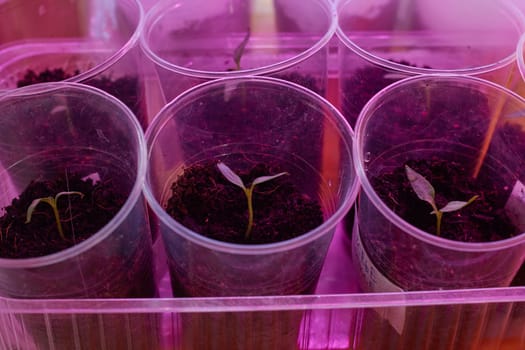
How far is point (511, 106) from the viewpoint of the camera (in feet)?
3.02

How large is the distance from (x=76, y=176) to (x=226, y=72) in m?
0.32

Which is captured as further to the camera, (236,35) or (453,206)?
(236,35)

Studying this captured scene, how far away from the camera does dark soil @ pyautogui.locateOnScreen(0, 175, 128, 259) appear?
81 cm

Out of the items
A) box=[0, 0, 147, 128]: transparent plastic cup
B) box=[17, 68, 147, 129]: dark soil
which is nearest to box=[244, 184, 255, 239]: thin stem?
box=[17, 68, 147, 129]: dark soil

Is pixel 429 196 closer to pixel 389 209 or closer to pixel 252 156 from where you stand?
pixel 389 209

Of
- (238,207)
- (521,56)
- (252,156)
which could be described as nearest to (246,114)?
(252,156)

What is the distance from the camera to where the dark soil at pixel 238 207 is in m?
0.83

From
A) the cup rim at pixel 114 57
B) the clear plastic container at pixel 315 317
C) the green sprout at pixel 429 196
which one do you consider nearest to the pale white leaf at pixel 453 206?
the green sprout at pixel 429 196

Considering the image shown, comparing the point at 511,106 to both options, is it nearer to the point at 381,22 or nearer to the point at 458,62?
the point at 458,62

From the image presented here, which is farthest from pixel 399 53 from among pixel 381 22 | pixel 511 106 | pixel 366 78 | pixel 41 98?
pixel 41 98

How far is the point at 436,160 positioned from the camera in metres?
0.98

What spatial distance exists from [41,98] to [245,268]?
1.53 feet

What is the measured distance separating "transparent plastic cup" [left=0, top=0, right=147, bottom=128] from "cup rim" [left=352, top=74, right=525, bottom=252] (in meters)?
0.55

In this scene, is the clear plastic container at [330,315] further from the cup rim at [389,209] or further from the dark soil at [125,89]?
the dark soil at [125,89]
